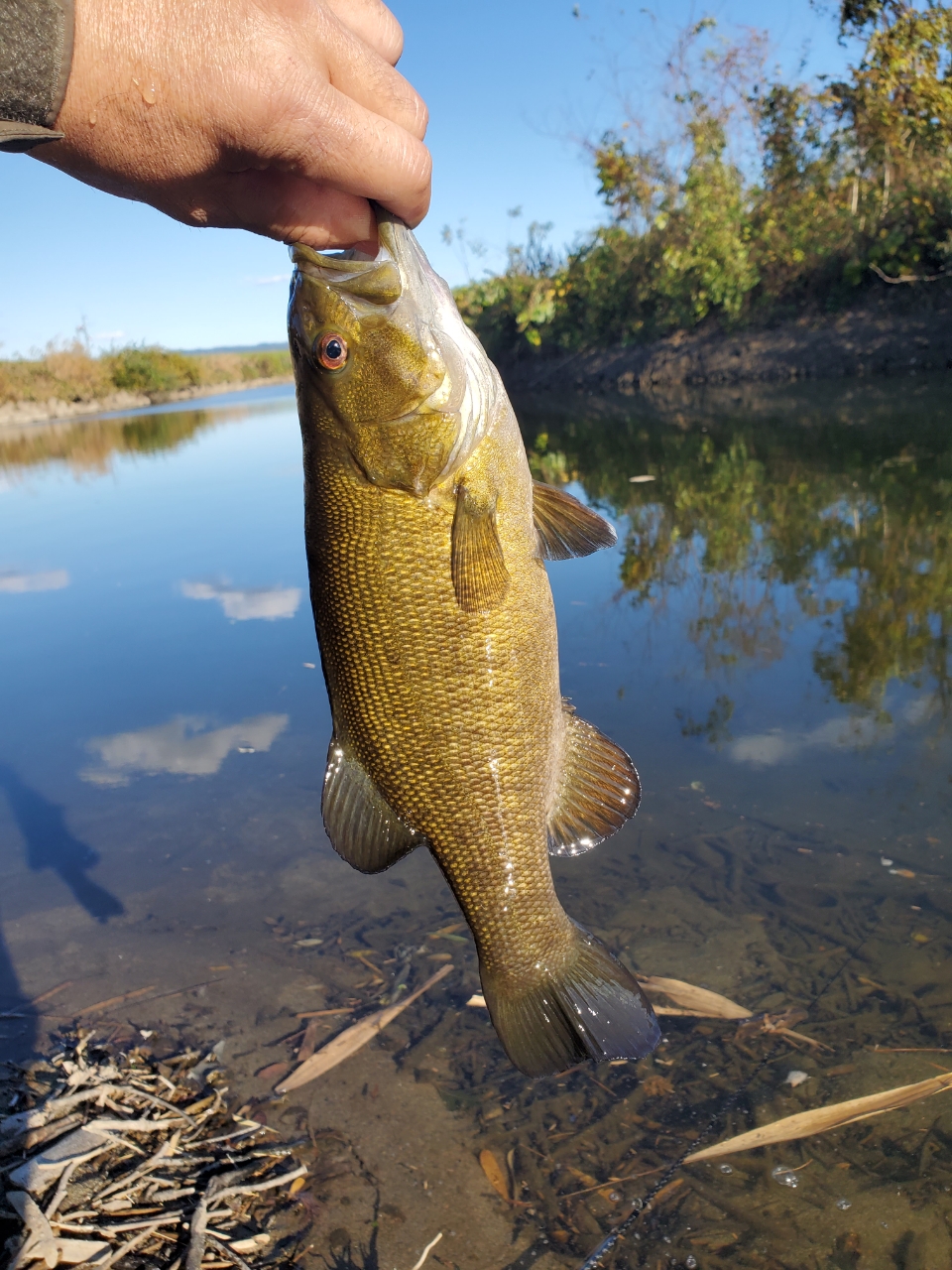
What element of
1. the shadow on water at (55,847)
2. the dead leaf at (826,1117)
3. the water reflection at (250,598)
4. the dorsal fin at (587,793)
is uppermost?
the dorsal fin at (587,793)

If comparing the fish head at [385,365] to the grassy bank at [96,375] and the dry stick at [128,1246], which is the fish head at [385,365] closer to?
the dry stick at [128,1246]

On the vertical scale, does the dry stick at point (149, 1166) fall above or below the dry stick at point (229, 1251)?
above

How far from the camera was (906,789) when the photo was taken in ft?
15.0

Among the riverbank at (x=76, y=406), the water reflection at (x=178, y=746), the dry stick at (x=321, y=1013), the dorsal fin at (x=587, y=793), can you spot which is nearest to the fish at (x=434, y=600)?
the dorsal fin at (x=587, y=793)

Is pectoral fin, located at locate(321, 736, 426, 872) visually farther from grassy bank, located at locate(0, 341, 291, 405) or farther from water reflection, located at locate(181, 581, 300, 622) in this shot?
grassy bank, located at locate(0, 341, 291, 405)

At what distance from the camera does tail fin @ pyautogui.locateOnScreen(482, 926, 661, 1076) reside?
2188mm

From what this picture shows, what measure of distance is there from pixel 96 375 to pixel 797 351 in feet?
142

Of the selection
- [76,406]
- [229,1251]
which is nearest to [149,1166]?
[229,1251]

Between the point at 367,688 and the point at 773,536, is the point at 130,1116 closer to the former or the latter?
the point at 367,688

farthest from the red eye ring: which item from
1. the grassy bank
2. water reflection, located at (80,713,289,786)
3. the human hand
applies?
the grassy bank

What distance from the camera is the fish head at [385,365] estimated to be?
6.68 feet

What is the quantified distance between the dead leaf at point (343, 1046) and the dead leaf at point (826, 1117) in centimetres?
126

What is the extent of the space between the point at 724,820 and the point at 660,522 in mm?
6064

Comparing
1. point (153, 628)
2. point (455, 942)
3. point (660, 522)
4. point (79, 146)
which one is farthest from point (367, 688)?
A: point (660, 522)
